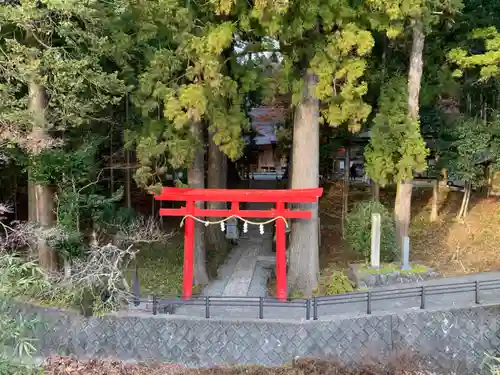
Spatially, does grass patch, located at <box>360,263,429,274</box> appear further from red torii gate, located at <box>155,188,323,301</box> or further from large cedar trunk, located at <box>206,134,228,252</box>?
large cedar trunk, located at <box>206,134,228,252</box>

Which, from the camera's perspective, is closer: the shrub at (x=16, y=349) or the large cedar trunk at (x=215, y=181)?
the shrub at (x=16, y=349)

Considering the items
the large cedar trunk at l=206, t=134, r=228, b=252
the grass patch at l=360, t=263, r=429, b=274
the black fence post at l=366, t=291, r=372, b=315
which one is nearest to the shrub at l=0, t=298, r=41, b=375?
the black fence post at l=366, t=291, r=372, b=315

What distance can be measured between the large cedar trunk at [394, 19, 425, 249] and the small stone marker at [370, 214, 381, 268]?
5.56 feet

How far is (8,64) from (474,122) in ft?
45.3

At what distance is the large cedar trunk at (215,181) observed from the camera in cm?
1579

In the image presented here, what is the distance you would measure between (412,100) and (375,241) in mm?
4356

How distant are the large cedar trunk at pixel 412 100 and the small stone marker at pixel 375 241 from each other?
1.69 metres

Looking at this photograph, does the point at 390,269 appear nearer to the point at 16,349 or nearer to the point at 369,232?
the point at 369,232

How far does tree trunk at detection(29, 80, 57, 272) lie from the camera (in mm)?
10548

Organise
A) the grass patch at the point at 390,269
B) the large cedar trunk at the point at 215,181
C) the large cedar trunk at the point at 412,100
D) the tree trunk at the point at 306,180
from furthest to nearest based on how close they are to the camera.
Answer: the large cedar trunk at the point at 215,181 < the large cedar trunk at the point at 412,100 < the grass patch at the point at 390,269 < the tree trunk at the point at 306,180

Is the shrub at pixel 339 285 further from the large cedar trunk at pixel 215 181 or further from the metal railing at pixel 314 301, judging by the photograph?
the large cedar trunk at pixel 215 181

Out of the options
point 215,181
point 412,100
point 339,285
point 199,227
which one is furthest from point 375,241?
point 215,181

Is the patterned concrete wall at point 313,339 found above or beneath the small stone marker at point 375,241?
beneath

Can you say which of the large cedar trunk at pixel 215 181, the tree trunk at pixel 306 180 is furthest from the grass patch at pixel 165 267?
the tree trunk at pixel 306 180
